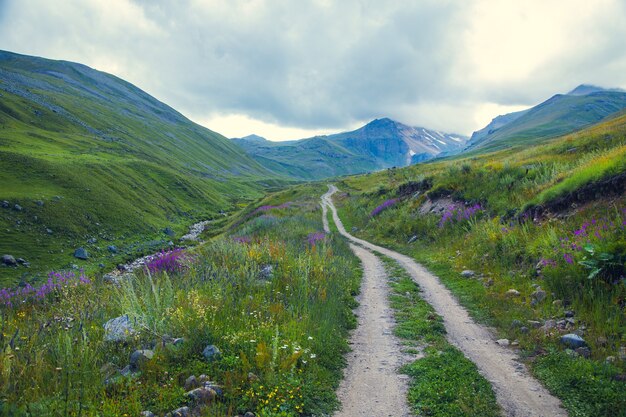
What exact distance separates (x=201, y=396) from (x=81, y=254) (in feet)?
112

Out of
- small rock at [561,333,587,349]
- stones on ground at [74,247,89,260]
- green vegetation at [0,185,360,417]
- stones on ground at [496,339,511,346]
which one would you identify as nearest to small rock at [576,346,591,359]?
small rock at [561,333,587,349]

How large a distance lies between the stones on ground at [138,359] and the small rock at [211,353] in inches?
38.4

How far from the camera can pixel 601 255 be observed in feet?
32.6

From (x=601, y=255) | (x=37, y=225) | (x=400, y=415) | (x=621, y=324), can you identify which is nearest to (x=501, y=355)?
(x=621, y=324)

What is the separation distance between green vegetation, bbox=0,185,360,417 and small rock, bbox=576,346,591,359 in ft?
17.8

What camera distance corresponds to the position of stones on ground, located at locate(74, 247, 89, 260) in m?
32.8

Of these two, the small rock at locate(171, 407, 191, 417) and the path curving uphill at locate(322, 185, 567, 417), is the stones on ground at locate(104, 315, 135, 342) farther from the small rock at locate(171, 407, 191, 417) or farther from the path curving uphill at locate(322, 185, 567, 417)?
the path curving uphill at locate(322, 185, 567, 417)

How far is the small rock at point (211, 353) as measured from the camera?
669 cm

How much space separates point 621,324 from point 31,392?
39.4 feet

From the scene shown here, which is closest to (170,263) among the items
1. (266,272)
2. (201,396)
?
(266,272)

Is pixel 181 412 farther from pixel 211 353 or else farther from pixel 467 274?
pixel 467 274

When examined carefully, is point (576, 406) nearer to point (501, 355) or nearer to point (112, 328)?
point (501, 355)

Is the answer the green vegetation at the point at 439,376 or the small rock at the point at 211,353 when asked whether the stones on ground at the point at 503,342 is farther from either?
the small rock at the point at 211,353

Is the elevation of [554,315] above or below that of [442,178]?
below
